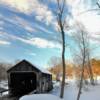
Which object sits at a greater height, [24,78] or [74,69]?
[74,69]

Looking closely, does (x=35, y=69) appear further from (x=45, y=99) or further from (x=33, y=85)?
(x=45, y=99)

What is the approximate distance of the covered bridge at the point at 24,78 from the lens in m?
27.6

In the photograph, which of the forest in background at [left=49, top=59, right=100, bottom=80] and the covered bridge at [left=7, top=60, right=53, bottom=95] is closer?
the covered bridge at [left=7, top=60, right=53, bottom=95]

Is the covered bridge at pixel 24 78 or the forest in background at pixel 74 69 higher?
the forest in background at pixel 74 69

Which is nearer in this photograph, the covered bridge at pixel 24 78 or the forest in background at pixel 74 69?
the covered bridge at pixel 24 78

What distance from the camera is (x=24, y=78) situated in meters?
32.7

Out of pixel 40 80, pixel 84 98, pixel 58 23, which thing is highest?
pixel 58 23

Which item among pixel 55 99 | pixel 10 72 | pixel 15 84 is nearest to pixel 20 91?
pixel 15 84

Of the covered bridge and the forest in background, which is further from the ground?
the forest in background

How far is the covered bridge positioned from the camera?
27.6 metres

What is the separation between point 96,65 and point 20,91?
43364 mm

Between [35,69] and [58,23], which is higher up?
[58,23]

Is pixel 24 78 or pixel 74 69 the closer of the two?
pixel 24 78

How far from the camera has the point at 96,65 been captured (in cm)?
7144
